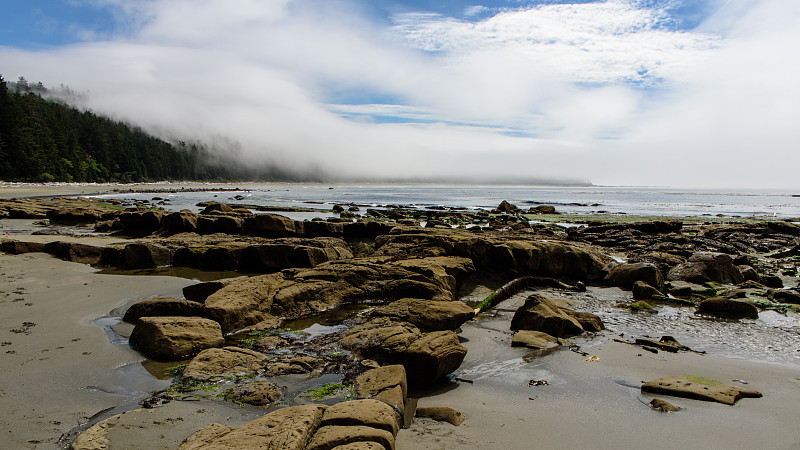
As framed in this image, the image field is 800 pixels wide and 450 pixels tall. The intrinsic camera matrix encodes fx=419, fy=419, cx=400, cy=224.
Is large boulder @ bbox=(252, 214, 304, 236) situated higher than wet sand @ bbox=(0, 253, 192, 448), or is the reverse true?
large boulder @ bbox=(252, 214, 304, 236)

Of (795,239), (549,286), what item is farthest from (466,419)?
(795,239)

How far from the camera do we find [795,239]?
24406 millimetres

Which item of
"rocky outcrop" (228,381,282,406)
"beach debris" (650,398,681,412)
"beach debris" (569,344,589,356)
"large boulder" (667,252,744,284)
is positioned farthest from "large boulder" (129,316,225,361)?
"large boulder" (667,252,744,284)

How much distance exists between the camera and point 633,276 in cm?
1212

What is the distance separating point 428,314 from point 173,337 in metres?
4.04

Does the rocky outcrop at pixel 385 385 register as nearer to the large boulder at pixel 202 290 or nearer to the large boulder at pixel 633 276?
the large boulder at pixel 202 290

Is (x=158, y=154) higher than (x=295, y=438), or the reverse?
(x=158, y=154)

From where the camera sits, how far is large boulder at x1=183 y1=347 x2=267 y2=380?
5.34 m

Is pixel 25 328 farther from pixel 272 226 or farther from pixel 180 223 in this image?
pixel 180 223

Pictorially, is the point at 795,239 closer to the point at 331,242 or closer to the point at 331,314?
the point at 331,242

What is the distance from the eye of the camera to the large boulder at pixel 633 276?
11703 millimetres

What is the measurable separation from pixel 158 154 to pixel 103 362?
12951 cm

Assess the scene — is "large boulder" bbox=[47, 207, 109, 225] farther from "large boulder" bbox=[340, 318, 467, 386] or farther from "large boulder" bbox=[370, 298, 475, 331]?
"large boulder" bbox=[340, 318, 467, 386]

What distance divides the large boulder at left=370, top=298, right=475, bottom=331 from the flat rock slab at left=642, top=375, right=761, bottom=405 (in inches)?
119
